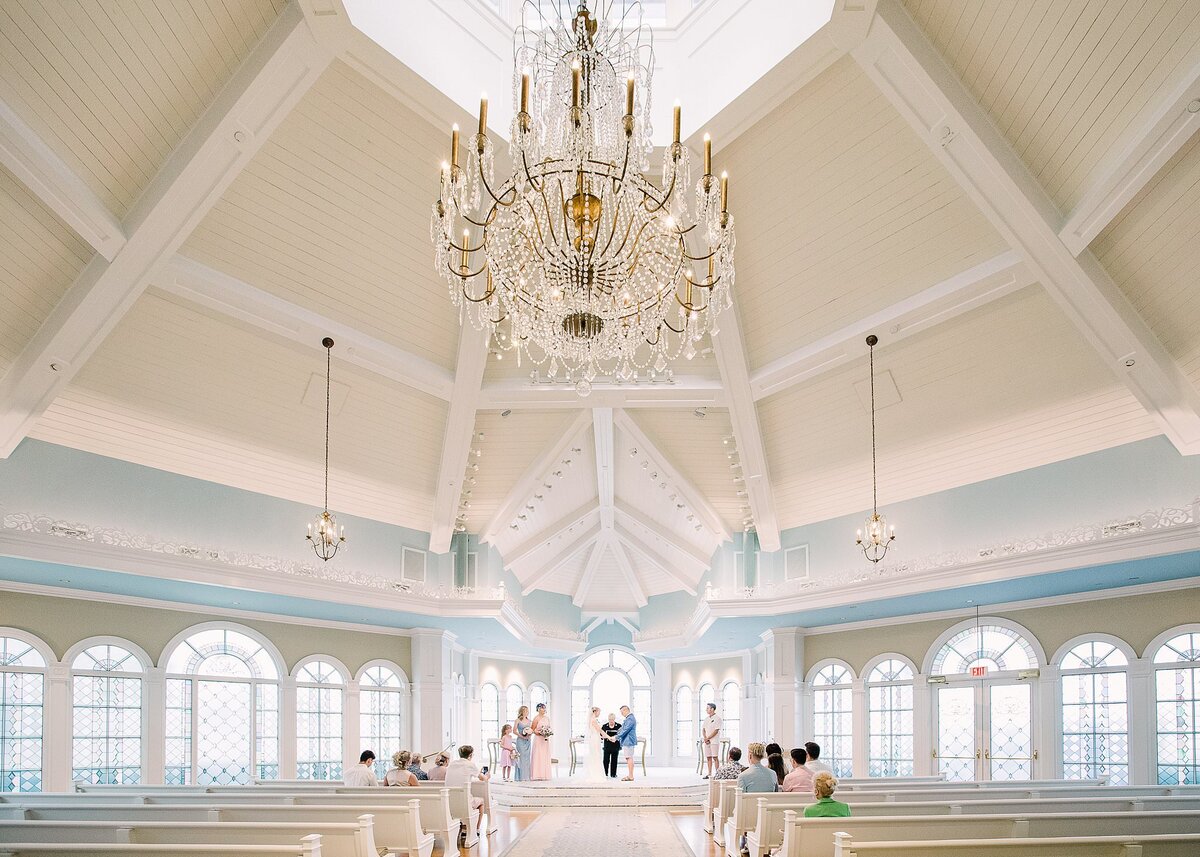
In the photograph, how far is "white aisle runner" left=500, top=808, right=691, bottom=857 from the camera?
1053cm

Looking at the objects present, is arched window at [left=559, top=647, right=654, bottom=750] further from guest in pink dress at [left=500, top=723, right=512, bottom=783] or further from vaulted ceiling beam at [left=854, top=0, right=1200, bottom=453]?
vaulted ceiling beam at [left=854, top=0, right=1200, bottom=453]

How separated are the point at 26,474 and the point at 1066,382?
36.2 feet

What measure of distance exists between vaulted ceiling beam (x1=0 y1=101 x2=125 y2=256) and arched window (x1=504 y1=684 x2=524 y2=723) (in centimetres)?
1452

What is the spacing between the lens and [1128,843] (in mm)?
5805

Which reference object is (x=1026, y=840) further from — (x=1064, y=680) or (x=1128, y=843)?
(x=1064, y=680)

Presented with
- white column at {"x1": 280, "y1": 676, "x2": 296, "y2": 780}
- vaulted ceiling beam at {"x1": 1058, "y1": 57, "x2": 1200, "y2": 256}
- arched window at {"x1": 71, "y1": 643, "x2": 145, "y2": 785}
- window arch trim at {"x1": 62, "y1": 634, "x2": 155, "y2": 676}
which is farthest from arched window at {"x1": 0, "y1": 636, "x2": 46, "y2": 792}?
vaulted ceiling beam at {"x1": 1058, "y1": 57, "x2": 1200, "y2": 256}

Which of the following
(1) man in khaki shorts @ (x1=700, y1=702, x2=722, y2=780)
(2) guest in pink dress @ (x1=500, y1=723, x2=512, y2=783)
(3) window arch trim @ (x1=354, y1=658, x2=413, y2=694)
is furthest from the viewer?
(1) man in khaki shorts @ (x1=700, y1=702, x2=722, y2=780)

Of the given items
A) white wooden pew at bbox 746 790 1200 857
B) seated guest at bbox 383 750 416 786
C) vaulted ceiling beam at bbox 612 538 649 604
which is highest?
vaulted ceiling beam at bbox 612 538 649 604

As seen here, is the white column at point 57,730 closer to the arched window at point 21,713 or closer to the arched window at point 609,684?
the arched window at point 21,713

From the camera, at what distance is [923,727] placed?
1430 cm

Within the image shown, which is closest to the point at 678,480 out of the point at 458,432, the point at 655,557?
the point at 458,432

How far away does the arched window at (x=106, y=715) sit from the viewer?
38.5 feet

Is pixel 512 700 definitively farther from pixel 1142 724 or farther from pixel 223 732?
pixel 1142 724

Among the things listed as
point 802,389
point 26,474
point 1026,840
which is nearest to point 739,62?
point 802,389
